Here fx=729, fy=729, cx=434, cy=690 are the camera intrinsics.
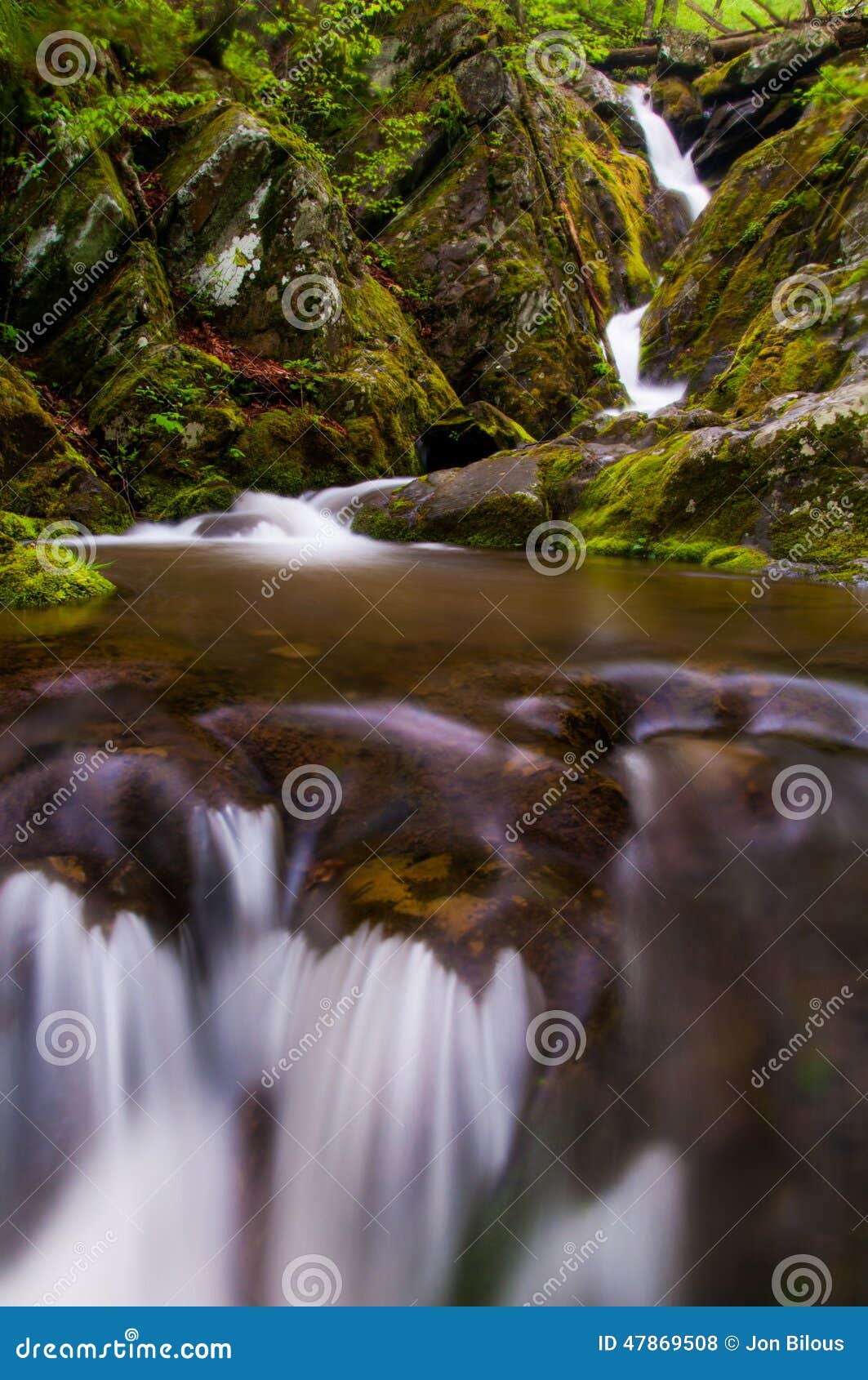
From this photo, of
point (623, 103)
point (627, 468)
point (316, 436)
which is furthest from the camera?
point (623, 103)

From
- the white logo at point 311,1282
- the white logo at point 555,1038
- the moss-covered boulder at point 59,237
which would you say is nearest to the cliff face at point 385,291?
the moss-covered boulder at point 59,237

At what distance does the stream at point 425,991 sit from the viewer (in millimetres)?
1901

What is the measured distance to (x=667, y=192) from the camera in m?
19.4

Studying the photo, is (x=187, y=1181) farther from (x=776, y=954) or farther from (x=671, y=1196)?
(x=776, y=954)

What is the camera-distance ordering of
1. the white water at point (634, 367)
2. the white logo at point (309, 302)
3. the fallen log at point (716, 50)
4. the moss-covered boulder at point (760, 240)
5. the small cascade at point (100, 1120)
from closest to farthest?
the small cascade at point (100, 1120)
the white logo at point (309, 302)
the moss-covered boulder at point (760, 240)
the white water at point (634, 367)
the fallen log at point (716, 50)

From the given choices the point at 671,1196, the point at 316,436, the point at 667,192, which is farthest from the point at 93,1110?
the point at 667,192

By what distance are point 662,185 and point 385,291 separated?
11.9m

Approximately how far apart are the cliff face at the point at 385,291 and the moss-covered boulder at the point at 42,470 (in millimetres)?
27

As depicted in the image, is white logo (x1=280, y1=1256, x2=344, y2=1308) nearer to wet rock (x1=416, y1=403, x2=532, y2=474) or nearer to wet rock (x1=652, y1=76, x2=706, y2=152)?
wet rock (x1=416, y1=403, x2=532, y2=474)

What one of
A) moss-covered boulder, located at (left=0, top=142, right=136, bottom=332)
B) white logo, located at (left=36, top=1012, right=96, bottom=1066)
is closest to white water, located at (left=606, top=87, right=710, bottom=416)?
moss-covered boulder, located at (left=0, top=142, right=136, bottom=332)

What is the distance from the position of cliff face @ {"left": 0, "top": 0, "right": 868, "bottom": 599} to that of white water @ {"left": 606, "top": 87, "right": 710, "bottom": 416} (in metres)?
0.43

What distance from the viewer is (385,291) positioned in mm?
12984

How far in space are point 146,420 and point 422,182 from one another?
31.7 feet

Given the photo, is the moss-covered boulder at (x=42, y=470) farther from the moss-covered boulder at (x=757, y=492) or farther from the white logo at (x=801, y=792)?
the white logo at (x=801, y=792)
